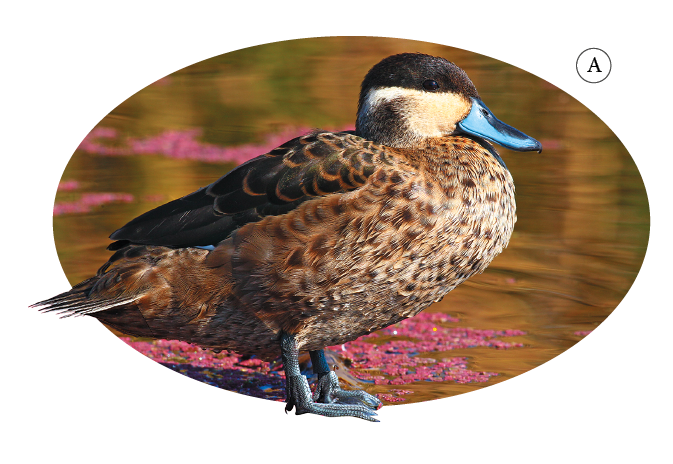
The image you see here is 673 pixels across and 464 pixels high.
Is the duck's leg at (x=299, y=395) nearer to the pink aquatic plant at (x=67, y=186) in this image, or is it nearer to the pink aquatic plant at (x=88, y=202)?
the pink aquatic plant at (x=67, y=186)

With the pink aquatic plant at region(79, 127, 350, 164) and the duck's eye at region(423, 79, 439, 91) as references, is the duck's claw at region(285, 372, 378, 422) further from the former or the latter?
the pink aquatic plant at region(79, 127, 350, 164)

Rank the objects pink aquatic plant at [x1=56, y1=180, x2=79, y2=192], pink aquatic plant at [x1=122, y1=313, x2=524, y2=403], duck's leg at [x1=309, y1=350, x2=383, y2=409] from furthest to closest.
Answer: pink aquatic plant at [x1=56, y1=180, x2=79, y2=192] < pink aquatic plant at [x1=122, y1=313, x2=524, y2=403] < duck's leg at [x1=309, y1=350, x2=383, y2=409]

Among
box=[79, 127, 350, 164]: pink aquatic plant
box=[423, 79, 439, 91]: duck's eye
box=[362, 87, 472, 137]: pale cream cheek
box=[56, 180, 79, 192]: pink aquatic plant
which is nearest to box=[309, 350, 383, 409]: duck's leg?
box=[362, 87, 472, 137]: pale cream cheek

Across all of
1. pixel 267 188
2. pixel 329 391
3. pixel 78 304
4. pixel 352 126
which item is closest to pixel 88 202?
pixel 78 304

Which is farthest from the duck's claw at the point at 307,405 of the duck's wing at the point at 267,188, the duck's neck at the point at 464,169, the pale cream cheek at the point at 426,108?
the pale cream cheek at the point at 426,108

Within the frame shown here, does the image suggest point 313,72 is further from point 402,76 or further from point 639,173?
point 639,173

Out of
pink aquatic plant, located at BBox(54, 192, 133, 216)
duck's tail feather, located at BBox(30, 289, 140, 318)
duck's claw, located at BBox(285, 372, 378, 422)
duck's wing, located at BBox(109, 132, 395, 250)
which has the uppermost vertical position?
duck's wing, located at BBox(109, 132, 395, 250)

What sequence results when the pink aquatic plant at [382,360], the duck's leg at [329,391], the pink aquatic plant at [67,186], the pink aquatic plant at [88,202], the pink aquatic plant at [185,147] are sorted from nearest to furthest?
1. the duck's leg at [329,391]
2. the pink aquatic plant at [382,360]
3. the pink aquatic plant at [67,186]
4. the pink aquatic plant at [88,202]
5. the pink aquatic plant at [185,147]
